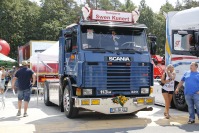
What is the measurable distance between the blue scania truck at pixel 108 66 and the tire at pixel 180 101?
6.99 feet

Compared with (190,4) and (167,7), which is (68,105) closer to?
(190,4)

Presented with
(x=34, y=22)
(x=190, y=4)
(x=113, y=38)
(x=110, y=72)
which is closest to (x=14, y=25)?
(x=34, y=22)

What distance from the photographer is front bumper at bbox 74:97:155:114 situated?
9406 mm

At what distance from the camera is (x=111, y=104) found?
9602mm

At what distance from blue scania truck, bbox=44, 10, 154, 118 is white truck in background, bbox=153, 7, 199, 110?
177 cm

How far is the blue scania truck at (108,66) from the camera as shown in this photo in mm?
9547

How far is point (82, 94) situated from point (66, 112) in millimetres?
1273

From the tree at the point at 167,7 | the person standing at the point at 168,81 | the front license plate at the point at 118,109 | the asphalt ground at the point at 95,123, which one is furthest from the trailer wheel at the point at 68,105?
the tree at the point at 167,7

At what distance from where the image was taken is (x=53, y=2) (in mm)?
50625

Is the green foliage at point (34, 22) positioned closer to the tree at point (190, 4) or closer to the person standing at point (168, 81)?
the tree at point (190, 4)

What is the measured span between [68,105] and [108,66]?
1789 millimetres

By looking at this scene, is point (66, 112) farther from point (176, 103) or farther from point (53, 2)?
point (53, 2)

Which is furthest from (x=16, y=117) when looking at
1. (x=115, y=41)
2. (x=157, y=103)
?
(x=157, y=103)

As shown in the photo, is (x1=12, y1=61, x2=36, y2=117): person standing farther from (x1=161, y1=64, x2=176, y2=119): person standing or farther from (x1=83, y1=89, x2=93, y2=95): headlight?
(x1=161, y1=64, x2=176, y2=119): person standing
